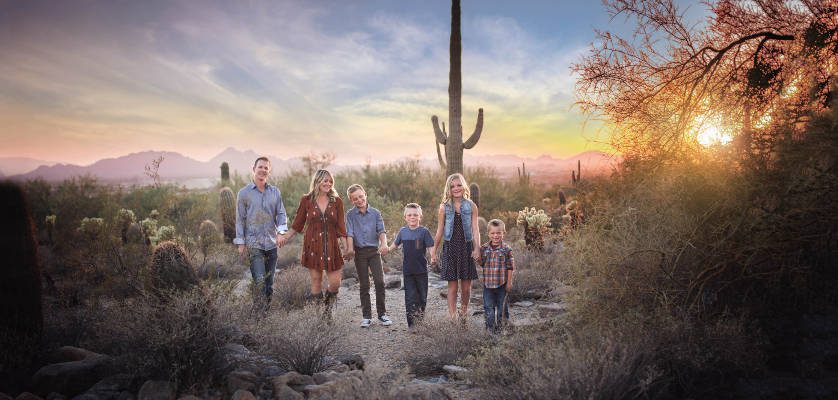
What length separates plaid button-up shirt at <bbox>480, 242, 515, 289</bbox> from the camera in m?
5.29

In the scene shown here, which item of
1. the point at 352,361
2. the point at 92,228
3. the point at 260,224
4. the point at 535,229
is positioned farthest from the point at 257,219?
the point at 92,228

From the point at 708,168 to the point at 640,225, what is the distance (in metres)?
0.90

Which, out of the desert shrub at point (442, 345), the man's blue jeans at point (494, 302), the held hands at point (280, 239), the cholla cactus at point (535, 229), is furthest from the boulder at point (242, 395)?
the cholla cactus at point (535, 229)

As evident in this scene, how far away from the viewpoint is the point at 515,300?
7.40m

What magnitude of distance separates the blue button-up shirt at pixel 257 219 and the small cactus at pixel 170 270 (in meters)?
0.72

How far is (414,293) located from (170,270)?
282cm

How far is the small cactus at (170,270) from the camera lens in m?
5.20

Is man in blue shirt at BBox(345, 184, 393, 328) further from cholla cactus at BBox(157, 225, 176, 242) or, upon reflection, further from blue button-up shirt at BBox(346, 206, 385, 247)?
cholla cactus at BBox(157, 225, 176, 242)

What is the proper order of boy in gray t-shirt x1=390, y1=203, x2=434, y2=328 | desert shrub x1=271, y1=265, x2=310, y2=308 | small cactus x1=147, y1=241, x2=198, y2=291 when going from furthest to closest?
1. desert shrub x1=271, y1=265, x2=310, y2=308
2. boy in gray t-shirt x1=390, y1=203, x2=434, y2=328
3. small cactus x1=147, y1=241, x2=198, y2=291

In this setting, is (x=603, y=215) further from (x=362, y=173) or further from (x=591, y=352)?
(x=362, y=173)

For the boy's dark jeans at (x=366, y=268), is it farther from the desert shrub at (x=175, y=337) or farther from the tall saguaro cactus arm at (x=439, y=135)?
the tall saguaro cactus arm at (x=439, y=135)

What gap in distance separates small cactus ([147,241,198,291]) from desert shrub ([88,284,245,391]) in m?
0.77

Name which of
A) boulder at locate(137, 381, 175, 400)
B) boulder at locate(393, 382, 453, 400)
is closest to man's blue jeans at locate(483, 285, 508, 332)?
boulder at locate(393, 382, 453, 400)

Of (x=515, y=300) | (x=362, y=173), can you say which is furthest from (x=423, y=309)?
(x=362, y=173)
